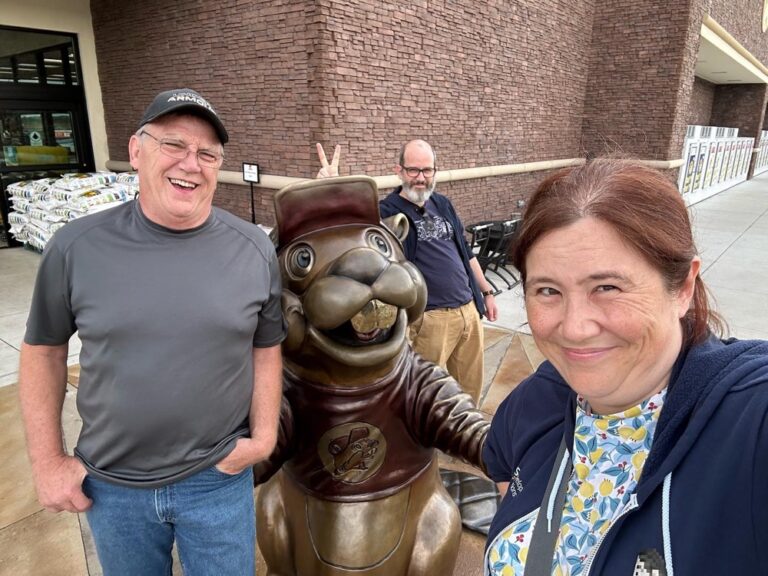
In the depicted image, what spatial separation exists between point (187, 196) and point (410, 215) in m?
1.77

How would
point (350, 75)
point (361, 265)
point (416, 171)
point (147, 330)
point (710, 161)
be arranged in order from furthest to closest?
1. point (710, 161)
2. point (350, 75)
3. point (416, 171)
4. point (361, 265)
5. point (147, 330)

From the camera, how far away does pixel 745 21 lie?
18156mm

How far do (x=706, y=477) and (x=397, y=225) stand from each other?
1496 millimetres

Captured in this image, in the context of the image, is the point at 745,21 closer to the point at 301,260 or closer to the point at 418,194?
the point at 418,194

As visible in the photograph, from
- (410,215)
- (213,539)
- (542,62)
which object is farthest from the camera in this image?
(542,62)

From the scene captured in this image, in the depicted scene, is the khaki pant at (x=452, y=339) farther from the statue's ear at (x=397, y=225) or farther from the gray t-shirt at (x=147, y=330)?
the gray t-shirt at (x=147, y=330)

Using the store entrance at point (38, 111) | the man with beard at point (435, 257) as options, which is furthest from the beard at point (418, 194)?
the store entrance at point (38, 111)

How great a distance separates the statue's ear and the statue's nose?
36cm

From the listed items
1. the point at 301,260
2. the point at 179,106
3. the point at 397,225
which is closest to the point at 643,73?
the point at 397,225

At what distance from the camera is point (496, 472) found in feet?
4.51

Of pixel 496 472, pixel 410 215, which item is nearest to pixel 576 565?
pixel 496 472

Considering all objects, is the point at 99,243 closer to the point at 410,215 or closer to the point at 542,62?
the point at 410,215

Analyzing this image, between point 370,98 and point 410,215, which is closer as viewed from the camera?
point 410,215

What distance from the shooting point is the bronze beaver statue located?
5.67 ft
